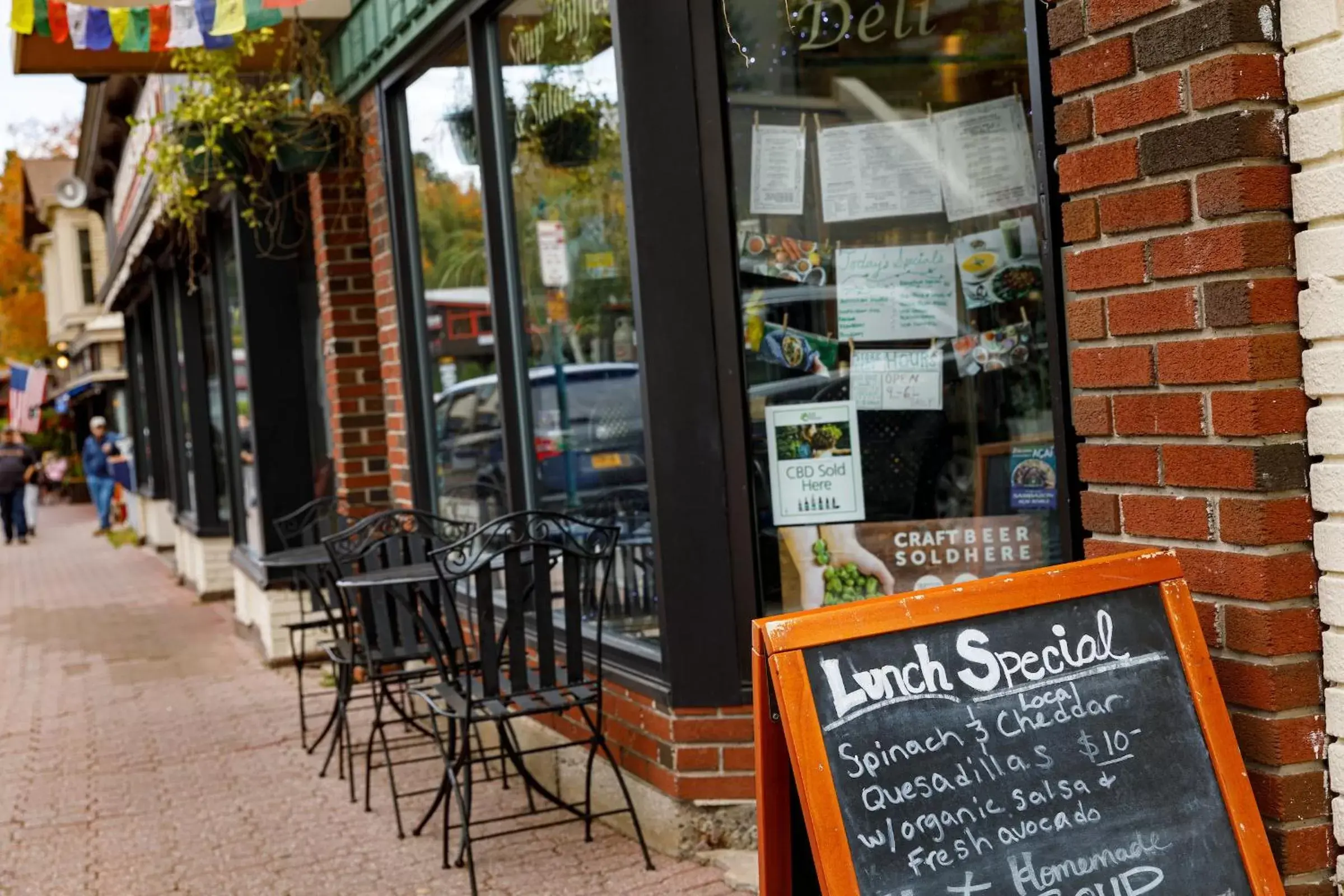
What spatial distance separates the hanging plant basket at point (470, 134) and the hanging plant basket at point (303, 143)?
4.20 ft

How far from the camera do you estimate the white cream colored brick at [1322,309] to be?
2.62m

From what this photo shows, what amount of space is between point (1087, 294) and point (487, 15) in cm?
335

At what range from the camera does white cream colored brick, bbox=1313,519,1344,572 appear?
8.73ft

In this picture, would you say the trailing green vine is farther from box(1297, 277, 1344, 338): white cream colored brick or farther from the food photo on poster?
box(1297, 277, 1344, 338): white cream colored brick

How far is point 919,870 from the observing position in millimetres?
2516

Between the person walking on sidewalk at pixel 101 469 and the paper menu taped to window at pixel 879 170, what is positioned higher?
the paper menu taped to window at pixel 879 170

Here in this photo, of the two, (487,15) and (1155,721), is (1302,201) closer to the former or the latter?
(1155,721)

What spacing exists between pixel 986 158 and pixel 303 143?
416 cm

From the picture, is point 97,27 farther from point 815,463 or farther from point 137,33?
point 815,463

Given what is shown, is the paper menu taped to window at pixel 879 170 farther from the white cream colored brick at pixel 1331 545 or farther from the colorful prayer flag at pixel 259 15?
the colorful prayer flag at pixel 259 15

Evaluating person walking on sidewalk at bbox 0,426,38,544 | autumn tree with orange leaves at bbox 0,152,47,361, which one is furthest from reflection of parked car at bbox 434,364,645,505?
autumn tree with orange leaves at bbox 0,152,47,361

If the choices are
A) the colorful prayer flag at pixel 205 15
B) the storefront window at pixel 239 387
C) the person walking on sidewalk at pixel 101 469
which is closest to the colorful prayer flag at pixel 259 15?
the colorful prayer flag at pixel 205 15

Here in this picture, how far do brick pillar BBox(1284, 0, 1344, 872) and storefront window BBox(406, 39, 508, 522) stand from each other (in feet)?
12.4

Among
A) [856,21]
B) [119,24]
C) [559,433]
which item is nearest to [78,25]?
[119,24]
